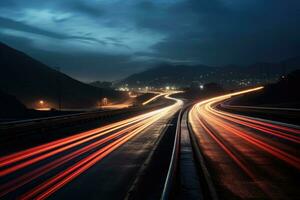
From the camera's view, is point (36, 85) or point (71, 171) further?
point (36, 85)

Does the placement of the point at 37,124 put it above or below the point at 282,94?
below

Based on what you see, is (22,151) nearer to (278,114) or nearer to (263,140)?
(263,140)

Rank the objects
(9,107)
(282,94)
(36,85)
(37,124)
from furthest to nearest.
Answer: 1. (36,85)
2. (282,94)
3. (9,107)
4. (37,124)

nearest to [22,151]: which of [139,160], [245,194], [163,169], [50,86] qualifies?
[139,160]

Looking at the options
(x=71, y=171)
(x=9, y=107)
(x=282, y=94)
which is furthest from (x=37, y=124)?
(x=282, y=94)

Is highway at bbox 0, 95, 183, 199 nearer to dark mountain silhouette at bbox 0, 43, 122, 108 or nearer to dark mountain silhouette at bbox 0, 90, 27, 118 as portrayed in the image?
dark mountain silhouette at bbox 0, 90, 27, 118

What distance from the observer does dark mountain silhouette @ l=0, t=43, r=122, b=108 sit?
155 metres

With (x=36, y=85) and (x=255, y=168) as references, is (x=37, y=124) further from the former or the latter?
(x=36, y=85)

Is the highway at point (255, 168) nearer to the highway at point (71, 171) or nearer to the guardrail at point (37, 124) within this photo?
the highway at point (71, 171)

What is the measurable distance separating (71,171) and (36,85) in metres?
159

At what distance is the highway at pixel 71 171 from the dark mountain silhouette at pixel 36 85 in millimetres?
123047

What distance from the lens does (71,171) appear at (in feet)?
42.9

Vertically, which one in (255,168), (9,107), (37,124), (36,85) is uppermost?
(36,85)

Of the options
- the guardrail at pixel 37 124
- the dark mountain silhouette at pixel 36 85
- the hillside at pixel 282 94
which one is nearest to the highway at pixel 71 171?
the guardrail at pixel 37 124
